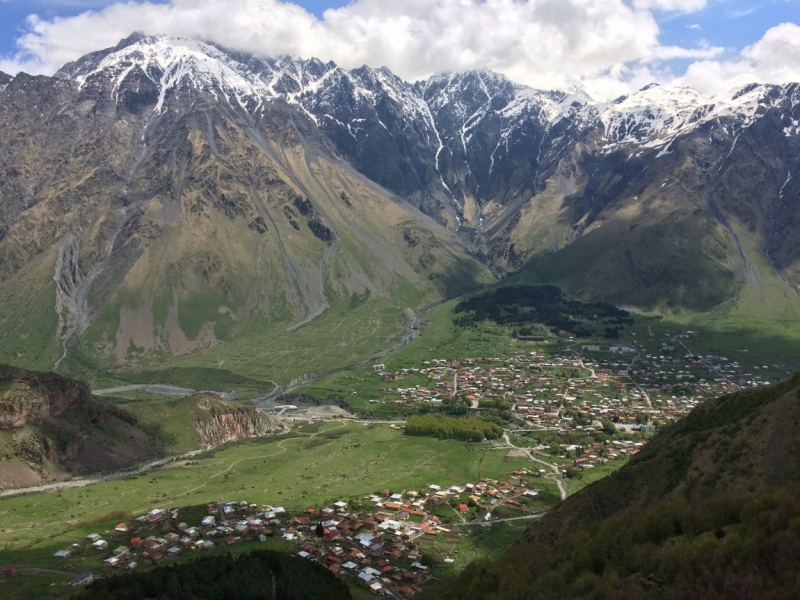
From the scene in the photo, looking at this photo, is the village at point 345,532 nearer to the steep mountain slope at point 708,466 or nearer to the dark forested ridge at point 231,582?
the dark forested ridge at point 231,582

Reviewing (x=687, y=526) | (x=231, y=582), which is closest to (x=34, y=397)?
(x=231, y=582)

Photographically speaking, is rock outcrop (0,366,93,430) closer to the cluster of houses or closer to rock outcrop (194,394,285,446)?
rock outcrop (194,394,285,446)

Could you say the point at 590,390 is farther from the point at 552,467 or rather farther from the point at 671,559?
the point at 671,559

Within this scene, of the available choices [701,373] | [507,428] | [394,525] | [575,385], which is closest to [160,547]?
[394,525]

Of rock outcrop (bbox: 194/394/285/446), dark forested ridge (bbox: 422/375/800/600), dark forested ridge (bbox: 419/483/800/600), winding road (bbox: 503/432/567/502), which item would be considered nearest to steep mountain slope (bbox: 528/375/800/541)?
dark forested ridge (bbox: 422/375/800/600)

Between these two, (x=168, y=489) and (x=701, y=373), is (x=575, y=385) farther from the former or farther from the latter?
(x=168, y=489)
